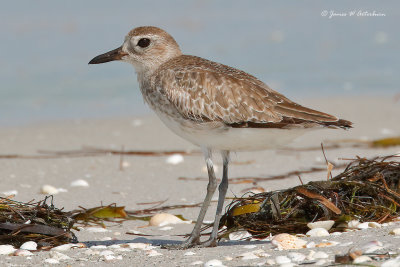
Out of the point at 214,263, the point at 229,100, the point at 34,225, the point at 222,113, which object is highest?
the point at 229,100

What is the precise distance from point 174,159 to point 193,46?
27.6 ft

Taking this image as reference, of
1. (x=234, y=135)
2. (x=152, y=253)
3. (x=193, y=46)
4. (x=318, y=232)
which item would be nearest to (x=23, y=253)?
(x=152, y=253)

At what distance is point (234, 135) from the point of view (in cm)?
596

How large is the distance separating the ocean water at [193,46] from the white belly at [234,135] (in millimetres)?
7486

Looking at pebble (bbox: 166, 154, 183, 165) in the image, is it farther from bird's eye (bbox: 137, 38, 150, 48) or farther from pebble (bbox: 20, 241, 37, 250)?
pebble (bbox: 20, 241, 37, 250)

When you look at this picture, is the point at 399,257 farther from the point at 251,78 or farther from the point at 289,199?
the point at 251,78

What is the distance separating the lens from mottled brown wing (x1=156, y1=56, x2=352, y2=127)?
5.93 metres

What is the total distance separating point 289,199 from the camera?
607 cm

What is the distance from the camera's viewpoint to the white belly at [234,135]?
596cm

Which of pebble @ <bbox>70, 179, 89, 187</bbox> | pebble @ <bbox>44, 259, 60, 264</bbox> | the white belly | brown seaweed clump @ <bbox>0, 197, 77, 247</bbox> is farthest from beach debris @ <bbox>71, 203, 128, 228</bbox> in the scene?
pebble @ <bbox>44, 259, 60, 264</bbox>

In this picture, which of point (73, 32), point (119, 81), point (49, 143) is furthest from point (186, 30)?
point (49, 143)

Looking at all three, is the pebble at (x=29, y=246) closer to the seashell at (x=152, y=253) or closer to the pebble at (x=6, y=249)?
the pebble at (x=6, y=249)

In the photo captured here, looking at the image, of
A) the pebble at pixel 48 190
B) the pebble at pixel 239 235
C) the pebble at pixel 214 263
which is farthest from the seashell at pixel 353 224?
the pebble at pixel 48 190

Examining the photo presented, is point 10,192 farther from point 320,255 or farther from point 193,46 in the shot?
point 193,46
